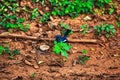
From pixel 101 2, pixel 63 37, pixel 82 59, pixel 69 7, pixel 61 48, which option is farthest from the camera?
pixel 101 2

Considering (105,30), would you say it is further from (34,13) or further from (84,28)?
(34,13)

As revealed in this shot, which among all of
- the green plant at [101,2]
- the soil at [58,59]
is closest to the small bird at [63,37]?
the soil at [58,59]

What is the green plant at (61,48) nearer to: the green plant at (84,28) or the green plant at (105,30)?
the green plant at (84,28)

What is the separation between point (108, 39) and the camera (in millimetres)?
5996

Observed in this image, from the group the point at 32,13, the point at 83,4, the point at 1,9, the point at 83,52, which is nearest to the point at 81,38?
the point at 83,52

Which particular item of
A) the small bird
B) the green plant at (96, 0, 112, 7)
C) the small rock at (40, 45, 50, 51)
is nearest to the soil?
the small rock at (40, 45, 50, 51)

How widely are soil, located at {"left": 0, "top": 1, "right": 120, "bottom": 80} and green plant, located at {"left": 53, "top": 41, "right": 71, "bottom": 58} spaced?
9 centimetres

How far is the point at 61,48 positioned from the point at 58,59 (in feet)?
0.93

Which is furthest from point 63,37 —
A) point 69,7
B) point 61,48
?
point 69,7

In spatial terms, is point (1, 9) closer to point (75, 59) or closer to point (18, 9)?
point (18, 9)

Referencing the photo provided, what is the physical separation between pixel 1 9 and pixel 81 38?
74.8 inches

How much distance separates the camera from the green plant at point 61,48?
5.45m

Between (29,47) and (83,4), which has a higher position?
(83,4)

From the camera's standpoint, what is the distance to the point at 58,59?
536 centimetres
